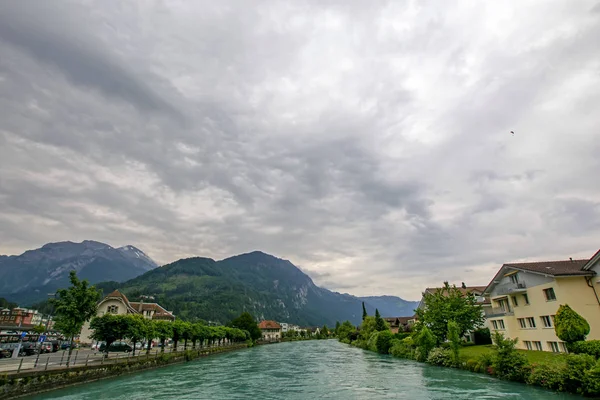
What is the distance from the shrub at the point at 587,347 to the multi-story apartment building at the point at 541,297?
10.1 m

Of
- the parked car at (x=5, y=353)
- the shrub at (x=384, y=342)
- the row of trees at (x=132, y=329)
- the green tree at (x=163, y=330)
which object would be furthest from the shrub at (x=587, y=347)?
the parked car at (x=5, y=353)

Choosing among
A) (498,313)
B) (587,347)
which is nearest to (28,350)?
(587,347)

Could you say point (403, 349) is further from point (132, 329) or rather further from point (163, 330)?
point (132, 329)

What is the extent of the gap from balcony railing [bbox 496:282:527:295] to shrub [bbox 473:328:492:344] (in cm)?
1257

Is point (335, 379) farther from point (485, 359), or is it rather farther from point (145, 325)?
point (145, 325)

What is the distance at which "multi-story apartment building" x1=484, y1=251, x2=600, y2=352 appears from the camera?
117ft

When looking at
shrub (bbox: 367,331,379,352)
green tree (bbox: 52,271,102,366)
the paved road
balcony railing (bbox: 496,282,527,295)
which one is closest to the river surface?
the paved road

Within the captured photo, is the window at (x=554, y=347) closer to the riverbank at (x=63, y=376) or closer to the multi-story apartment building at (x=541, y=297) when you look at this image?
the multi-story apartment building at (x=541, y=297)

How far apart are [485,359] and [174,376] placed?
3720cm

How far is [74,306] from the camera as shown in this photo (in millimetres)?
36844

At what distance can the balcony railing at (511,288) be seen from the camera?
4325cm

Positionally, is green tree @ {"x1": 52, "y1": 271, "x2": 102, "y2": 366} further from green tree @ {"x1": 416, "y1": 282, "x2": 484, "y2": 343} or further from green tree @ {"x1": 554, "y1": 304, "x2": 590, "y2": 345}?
green tree @ {"x1": 416, "y1": 282, "x2": 484, "y2": 343}

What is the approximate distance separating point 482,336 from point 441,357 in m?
17.1

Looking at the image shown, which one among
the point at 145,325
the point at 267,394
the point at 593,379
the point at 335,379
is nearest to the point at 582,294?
the point at 593,379
